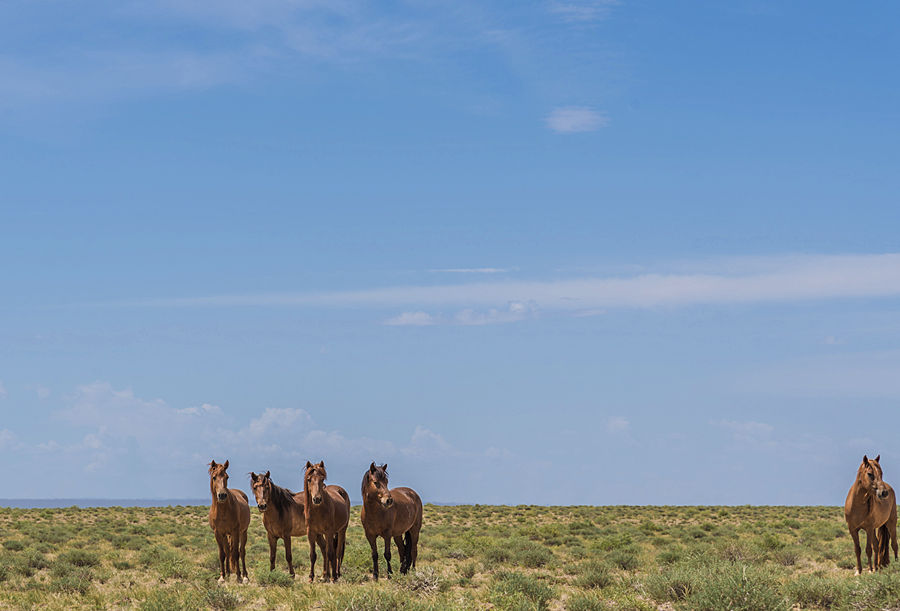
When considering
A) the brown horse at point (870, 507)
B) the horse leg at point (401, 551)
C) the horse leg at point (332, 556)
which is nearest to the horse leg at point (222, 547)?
the horse leg at point (332, 556)

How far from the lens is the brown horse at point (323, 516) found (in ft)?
49.1

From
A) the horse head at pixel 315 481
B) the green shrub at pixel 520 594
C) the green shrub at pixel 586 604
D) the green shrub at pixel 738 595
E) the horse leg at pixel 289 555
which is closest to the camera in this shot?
the green shrub at pixel 738 595

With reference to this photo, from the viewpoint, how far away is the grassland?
40.2ft

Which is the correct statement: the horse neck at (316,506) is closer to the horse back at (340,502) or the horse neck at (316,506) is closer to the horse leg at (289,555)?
the horse back at (340,502)

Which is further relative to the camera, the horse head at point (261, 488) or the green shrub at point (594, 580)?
the green shrub at point (594, 580)

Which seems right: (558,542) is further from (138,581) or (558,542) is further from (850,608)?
(850,608)

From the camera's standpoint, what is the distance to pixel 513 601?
1269 centimetres

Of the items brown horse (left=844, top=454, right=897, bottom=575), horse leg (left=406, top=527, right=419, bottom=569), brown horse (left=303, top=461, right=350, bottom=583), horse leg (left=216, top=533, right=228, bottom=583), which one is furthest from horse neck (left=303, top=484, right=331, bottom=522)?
brown horse (left=844, top=454, right=897, bottom=575)

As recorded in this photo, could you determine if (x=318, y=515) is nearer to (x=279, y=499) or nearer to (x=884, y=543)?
(x=279, y=499)

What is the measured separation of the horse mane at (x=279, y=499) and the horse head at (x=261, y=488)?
228 mm

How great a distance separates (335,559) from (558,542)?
17.6 meters

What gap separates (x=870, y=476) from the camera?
16078 millimetres

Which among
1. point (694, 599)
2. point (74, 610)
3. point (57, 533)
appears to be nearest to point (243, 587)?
point (74, 610)

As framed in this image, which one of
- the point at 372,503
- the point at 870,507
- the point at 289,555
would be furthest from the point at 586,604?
the point at 870,507
